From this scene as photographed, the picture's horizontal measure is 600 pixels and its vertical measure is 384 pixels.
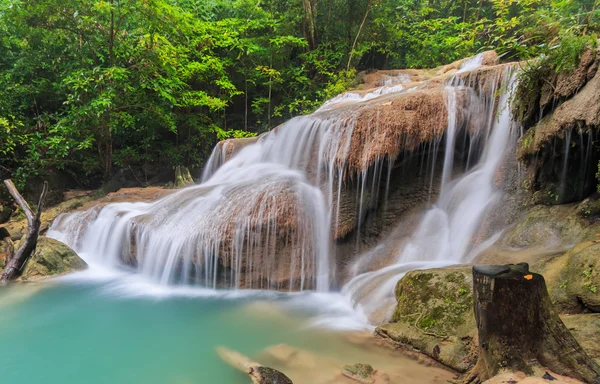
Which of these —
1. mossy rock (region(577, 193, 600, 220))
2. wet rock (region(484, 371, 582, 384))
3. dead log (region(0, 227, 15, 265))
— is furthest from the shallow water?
mossy rock (region(577, 193, 600, 220))

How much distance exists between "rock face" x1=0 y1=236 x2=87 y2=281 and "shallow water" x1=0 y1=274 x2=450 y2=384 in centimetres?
51

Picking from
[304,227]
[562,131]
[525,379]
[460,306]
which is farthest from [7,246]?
[562,131]

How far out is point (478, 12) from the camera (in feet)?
52.7

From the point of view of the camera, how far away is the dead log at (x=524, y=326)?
6.66 ft

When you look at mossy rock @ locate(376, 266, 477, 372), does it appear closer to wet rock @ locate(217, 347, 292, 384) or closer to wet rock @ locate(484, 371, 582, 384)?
wet rock @ locate(484, 371, 582, 384)

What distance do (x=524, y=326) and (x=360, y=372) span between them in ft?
4.62

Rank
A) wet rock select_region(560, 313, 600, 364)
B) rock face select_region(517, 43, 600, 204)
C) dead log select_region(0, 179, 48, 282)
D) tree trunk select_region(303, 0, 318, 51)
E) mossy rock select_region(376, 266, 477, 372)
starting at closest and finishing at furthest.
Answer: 1. wet rock select_region(560, 313, 600, 364)
2. mossy rock select_region(376, 266, 477, 372)
3. rock face select_region(517, 43, 600, 204)
4. dead log select_region(0, 179, 48, 282)
5. tree trunk select_region(303, 0, 318, 51)

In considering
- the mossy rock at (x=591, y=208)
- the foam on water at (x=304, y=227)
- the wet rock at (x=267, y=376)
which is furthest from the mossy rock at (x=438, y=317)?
the mossy rock at (x=591, y=208)

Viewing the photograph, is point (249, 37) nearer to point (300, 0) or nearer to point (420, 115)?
point (300, 0)

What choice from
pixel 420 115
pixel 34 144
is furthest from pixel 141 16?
pixel 420 115

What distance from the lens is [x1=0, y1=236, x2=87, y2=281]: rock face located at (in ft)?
20.7

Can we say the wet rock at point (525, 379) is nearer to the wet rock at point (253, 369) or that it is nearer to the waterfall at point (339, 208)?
the wet rock at point (253, 369)

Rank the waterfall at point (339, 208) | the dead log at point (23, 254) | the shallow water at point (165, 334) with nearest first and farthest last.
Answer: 1. the shallow water at point (165, 334)
2. the waterfall at point (339, 208)
3. the dead log at point (23, 254)

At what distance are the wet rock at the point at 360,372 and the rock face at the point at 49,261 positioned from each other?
6195mm
